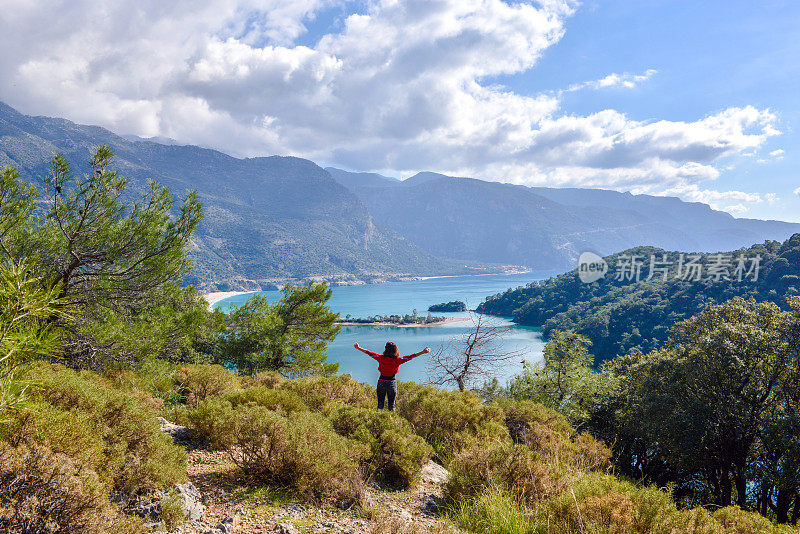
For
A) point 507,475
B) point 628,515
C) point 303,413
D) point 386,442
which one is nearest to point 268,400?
point 303,413

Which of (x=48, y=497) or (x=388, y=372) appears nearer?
(x=48, y=497)

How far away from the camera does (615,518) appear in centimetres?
330

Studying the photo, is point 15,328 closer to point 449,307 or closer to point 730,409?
point 730,409

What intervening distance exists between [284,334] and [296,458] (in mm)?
13518

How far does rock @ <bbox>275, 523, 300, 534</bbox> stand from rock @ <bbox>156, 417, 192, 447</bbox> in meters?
2.27

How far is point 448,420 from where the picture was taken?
7.21 metres

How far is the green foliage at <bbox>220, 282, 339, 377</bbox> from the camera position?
54.4 ft

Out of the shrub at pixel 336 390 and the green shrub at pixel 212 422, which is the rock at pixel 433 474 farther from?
the green shrub at pixel 212 422

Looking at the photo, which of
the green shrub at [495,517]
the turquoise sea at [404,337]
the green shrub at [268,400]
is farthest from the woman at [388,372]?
the turquoise sea at [404,337]

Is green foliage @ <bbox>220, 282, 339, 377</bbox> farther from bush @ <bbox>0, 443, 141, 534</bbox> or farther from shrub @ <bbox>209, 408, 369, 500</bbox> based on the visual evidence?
bush @ <bbox>0, 443, 141, 534</bbox>

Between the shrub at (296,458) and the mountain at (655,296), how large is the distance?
5055 cm

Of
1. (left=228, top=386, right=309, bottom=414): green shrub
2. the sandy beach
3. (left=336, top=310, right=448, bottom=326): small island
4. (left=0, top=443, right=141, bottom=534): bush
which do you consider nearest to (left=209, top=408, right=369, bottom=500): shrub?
(left=228, top=386, right=309, bottom=414): green shrub

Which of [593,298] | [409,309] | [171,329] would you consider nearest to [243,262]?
[409,309]

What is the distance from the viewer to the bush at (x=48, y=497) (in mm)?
2305
